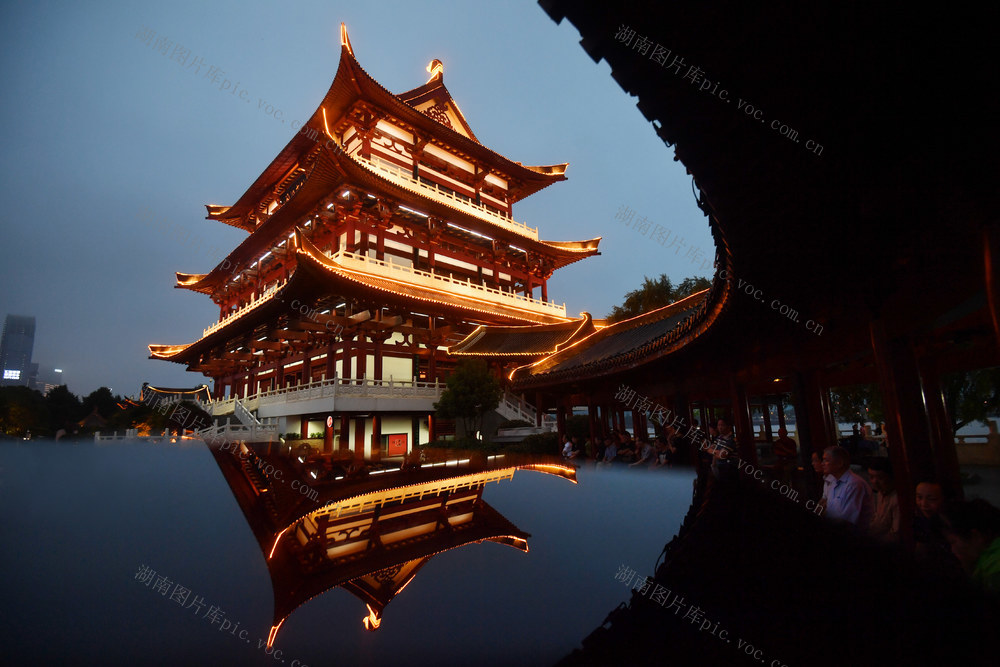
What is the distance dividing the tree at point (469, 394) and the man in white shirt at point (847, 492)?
11.4m

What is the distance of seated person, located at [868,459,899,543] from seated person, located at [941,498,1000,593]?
156 cm

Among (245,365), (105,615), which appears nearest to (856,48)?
(105,615)

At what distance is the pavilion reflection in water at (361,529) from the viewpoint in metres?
2.58

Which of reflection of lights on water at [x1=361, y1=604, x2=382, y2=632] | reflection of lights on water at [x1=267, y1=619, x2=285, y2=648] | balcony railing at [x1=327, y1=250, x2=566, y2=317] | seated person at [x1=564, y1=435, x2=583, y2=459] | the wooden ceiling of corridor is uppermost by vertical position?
balcony railing at [x1=327, y1=250, x2=566, y2=317]

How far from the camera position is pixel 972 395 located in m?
12.0

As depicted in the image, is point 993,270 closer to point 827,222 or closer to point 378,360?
point 827,222

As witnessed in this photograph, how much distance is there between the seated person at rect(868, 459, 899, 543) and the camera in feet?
11.9

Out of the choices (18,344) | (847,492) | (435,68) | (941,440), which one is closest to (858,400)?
(941,440)

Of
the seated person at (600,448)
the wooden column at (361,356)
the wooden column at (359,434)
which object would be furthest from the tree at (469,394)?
the seated person at (600,448)

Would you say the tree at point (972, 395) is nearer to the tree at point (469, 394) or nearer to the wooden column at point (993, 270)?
the tree at point (469, 394)

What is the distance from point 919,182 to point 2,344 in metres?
168

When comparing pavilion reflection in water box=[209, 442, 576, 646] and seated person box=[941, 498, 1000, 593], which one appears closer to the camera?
seated person box=[941, 498, 1000, 593]

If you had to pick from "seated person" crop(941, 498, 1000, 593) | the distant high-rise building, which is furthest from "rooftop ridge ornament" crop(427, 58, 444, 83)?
the distant high-rise building

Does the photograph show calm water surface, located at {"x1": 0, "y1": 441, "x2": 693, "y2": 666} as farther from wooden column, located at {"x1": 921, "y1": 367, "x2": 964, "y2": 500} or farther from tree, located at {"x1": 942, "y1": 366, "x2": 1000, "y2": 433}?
tree, located at {"x1": 942, "y1": 366, "x2": 1000, "y2": 433}
